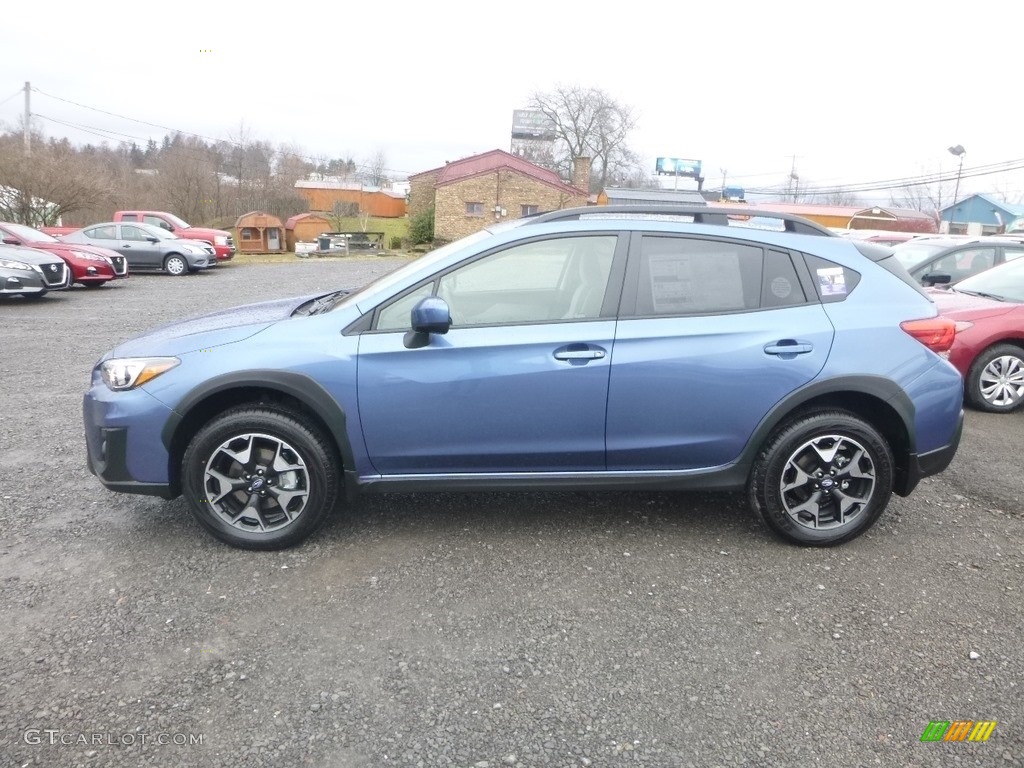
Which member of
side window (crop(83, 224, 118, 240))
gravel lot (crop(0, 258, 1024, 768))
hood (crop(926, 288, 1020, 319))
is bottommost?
gravel lot (crop(0, 258, 1024, 768))

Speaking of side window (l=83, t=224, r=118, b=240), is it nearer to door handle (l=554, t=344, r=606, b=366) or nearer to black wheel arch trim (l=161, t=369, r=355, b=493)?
black wheel arch trim (l=161, t=369, r=355, b=493)

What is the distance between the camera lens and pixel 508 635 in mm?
3055

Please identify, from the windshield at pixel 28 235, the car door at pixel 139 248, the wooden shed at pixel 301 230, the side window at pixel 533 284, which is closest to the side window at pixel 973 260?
the side window at pixel 533 284

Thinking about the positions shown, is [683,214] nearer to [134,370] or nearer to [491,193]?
[134,370]

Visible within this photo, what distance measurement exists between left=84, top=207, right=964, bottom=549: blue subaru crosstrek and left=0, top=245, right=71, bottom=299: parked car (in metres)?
11.1

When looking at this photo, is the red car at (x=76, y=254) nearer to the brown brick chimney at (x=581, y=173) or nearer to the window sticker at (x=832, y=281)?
the window sticker at (x=832, y=281)

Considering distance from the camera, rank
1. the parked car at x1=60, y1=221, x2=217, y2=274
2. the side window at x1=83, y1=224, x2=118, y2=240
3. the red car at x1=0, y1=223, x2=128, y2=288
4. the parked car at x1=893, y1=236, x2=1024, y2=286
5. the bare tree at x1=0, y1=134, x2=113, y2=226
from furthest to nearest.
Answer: the bare tree at x1=0, y1=134, x2=113, y2=226 < the parked car at x1=60, y1=221, x2=217, y2=274 < the side window at x1=83, y1=224, x2=118, y2=240 < the red car at x1=0, y1=223, x2=128, y2=288 < the parked car at x1=893, y1=236, x2=1024, y2=286

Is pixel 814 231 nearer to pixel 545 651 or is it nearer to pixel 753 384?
pixel 753 384

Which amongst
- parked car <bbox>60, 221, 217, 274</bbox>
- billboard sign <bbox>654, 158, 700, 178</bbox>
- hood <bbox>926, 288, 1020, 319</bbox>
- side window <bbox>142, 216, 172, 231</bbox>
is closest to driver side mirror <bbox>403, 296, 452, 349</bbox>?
hood <bbox>926, 288, 1020, 319</bbox>

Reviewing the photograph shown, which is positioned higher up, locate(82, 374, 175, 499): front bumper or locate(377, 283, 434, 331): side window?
locate(377, 283, 434, 331): side window

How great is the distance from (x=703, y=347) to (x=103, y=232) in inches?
833

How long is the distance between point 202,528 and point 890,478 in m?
3.53

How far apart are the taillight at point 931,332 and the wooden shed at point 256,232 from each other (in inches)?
1290

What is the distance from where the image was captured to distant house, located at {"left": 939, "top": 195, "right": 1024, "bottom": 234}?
57156 mm
